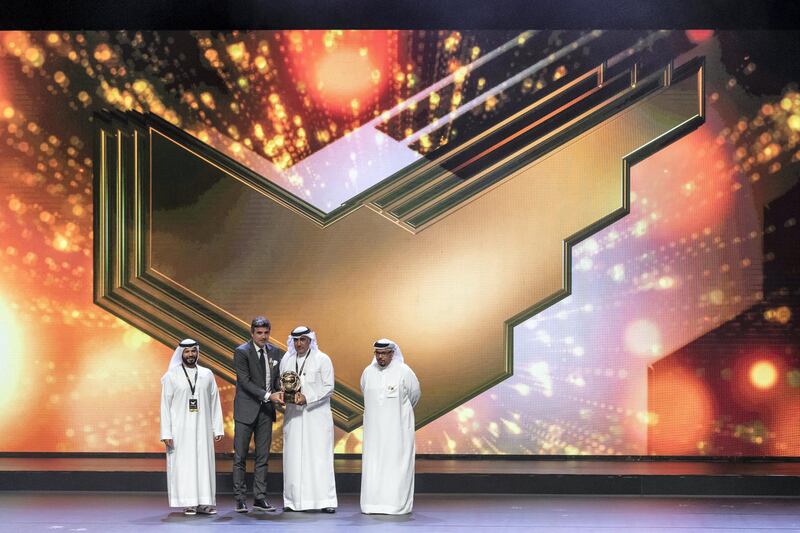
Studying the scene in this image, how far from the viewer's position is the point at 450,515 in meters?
6.45

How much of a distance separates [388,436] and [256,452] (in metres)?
0.79

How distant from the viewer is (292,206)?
813cm

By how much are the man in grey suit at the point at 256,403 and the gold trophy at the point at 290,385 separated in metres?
0.06

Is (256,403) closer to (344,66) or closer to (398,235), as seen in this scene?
(398,235)

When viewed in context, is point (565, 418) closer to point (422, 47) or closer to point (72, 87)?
point (422, 47)

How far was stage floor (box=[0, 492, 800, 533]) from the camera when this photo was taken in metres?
6.07

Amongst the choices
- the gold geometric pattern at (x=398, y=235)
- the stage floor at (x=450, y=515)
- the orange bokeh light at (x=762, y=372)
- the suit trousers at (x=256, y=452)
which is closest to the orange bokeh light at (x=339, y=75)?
the gold geometric pattern at (x=398, y=235)

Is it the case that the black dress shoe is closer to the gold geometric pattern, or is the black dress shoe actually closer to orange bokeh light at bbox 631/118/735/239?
the gold geometric pattern

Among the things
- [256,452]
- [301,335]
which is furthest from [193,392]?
[301,335]

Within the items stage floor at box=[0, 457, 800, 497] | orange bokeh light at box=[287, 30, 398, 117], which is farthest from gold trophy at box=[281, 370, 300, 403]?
orange bokeh light at box=[287, 30, 398, 117]

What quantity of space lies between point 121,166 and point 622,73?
368 cm

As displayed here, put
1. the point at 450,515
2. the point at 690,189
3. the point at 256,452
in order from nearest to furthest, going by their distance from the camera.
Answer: the point at 450,515, the point at 256,452, the point at 690,189

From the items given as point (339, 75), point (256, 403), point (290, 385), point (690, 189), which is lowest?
point (256, 403)

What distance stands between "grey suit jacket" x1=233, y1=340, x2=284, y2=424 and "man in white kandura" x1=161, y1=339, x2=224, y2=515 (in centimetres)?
17
